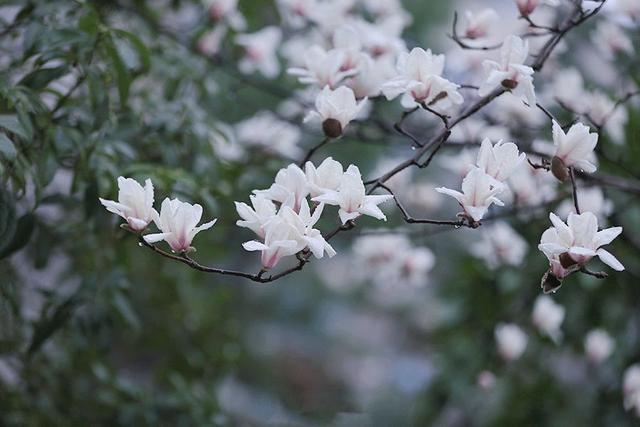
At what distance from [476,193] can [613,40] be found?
78 centimetres

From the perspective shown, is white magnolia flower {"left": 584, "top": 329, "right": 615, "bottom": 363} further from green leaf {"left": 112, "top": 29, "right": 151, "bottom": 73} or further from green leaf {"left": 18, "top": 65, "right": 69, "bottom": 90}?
green leaf {"left": 18, "top": 65, "right": 69, "bottom": 90}

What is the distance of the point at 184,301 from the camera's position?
1511 millimetres

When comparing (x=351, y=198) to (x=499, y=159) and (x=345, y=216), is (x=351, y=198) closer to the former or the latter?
(x=345, y=216)

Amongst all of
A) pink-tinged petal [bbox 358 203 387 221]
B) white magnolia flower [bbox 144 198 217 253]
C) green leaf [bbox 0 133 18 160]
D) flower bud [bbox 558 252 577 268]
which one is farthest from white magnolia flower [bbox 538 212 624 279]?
green leaf [bbox 0 133 18 160]

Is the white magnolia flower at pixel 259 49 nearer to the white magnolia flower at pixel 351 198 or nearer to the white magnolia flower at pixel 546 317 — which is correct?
the white magnolia flower at pixel 546 317

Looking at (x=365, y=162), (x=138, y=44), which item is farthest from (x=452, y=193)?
(x=365, y=162)

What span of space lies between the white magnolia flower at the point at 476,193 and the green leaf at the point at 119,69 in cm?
46

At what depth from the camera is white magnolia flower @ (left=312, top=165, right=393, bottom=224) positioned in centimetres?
71

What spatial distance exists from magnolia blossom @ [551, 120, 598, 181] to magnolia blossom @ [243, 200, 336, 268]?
0.24 m

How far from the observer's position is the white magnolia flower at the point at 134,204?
0.70 m

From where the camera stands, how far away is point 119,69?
0.97 meters

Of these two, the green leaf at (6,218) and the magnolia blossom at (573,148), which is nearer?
the magnolia blossom at (573,148)

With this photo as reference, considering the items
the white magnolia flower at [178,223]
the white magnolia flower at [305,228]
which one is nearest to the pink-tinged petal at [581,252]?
the white magnolia flower at [305,228]

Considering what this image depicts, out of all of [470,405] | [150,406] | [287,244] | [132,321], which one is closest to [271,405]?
[470,405]
